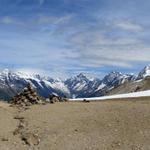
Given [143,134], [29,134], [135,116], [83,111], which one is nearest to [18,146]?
[29,134]

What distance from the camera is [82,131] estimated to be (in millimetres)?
28250

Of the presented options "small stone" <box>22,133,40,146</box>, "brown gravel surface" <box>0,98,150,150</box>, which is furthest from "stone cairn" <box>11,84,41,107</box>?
"small stone" <box>22,133,40,146</box>

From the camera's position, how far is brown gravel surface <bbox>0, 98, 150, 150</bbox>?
24875 mm

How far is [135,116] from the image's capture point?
3105cm

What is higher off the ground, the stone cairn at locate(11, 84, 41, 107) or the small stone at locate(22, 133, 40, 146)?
the stone cairn at locate(11, 84, 41, 107)

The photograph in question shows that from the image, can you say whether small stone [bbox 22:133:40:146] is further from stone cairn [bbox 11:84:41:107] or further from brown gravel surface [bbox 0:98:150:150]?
stone cairn [bbox 11:84:41:107]

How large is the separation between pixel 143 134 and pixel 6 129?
9.95m

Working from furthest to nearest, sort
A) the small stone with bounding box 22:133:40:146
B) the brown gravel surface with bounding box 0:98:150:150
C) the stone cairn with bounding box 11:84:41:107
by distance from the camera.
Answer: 1. the stone cairn with bounding box 11:84:41:107
2. the small stone with bounding box 22:133:40:146
3. the brown gravel surface with bounding box 0:98:150:150

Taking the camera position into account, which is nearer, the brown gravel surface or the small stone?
the brown gravel surface

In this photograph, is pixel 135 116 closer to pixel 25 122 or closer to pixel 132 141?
pixel 132 141

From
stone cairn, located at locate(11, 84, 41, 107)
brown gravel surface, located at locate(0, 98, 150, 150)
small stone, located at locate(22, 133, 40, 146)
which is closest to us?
brown gravel surface, located at locate(0, 98, 150, 150)

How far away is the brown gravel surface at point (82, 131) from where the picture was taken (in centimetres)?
2488

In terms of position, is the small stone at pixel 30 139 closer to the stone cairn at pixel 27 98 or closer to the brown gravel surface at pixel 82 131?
the brown gravel surface at pixel 82 131

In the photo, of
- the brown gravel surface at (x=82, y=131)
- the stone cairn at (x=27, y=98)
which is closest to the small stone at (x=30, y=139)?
the brown gravel surface at (x=82, y=131)
